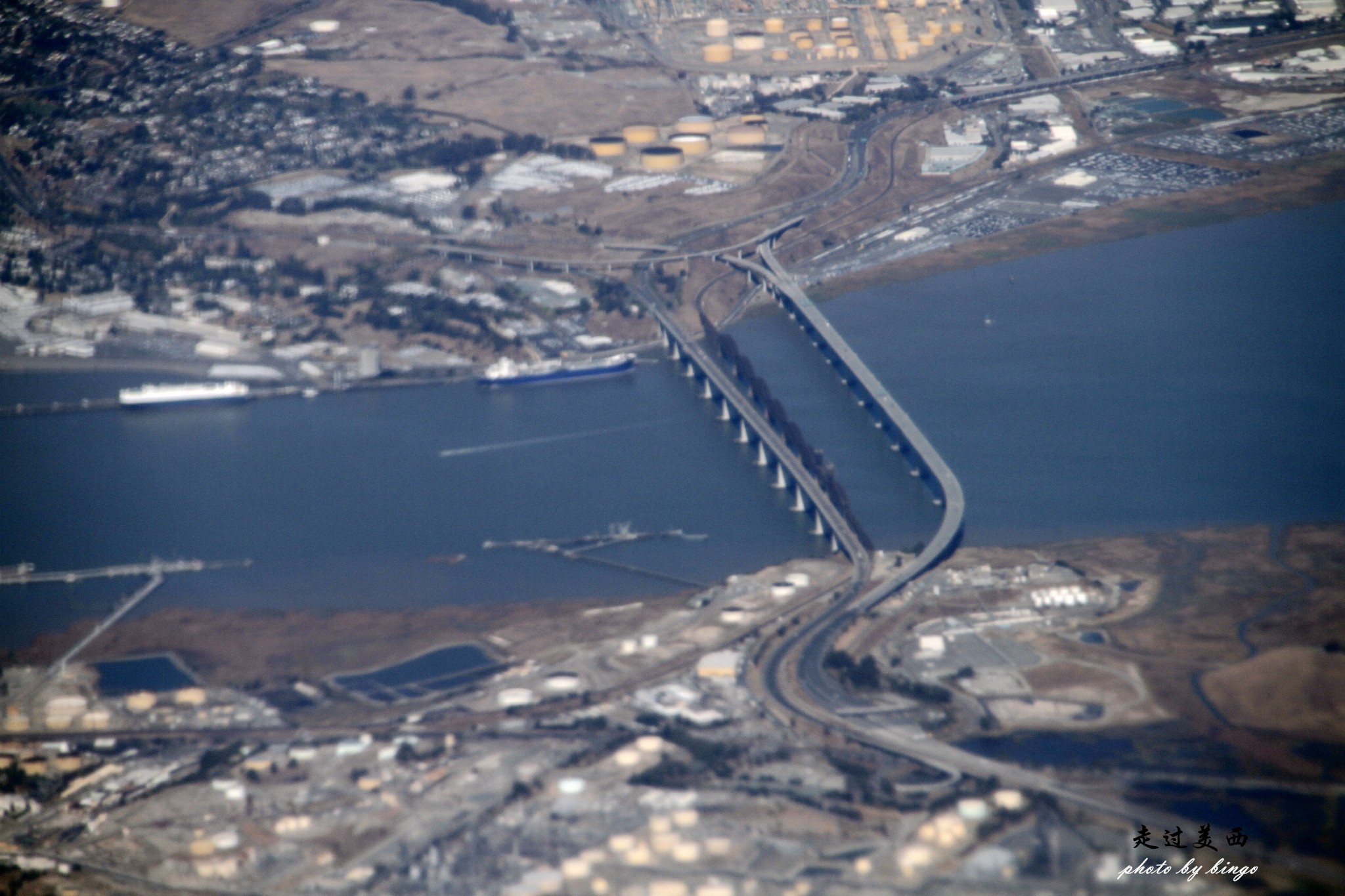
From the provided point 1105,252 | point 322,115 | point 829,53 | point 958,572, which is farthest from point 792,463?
point 829,53

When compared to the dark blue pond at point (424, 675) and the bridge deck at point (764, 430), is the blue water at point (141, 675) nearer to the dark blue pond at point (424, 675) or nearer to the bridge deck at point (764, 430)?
the dark blue pond at point (424, 675)

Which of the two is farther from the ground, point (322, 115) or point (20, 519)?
point (322, 115)

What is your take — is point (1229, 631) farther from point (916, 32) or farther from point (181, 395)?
point (916, 32)

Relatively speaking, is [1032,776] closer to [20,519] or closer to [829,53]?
[20,519]

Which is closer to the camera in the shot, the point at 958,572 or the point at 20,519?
the point at 958,572

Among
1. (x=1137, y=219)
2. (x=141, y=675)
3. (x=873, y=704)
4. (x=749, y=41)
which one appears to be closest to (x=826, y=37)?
(x=749, y=41)

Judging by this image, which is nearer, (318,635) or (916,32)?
(318,635)

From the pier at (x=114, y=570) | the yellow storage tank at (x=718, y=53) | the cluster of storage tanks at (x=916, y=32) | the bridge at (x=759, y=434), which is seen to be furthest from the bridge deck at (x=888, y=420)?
the cluster of storage tanks at (x=916, y=32)
